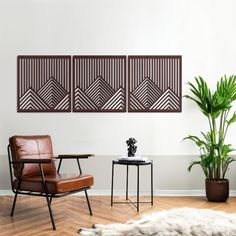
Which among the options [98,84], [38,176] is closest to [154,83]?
[98,84]

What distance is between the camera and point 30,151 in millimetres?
4129

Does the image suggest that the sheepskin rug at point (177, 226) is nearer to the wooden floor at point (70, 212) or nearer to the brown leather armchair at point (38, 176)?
the wooden floor at point (70, 212)

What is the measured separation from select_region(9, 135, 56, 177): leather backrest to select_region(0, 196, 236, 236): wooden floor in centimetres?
46

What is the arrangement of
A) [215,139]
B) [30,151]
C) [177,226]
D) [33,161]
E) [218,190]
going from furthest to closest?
[215,139], [218,190], [30,151], [33,161], [177,226]

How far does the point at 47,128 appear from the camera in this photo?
5004 millimetres

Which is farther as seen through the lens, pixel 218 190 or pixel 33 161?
pixel 218 190

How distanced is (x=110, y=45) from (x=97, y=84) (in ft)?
1.86

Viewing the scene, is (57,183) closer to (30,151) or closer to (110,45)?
(30,151)

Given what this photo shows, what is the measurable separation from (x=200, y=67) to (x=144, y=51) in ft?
2.63

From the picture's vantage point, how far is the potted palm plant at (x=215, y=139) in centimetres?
457

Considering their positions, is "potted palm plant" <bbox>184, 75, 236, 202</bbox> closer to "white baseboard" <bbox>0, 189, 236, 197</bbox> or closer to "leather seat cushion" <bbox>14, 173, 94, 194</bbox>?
"white baseboard" <bbox>0, 189, 236, 197</bbox>

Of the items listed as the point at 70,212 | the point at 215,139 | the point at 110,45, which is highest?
the point at 110,45

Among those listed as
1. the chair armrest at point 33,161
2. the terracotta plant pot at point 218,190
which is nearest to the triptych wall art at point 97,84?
the terracotta plant pot at point 218,190

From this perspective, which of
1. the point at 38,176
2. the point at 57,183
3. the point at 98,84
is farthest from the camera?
the point at 98,84
